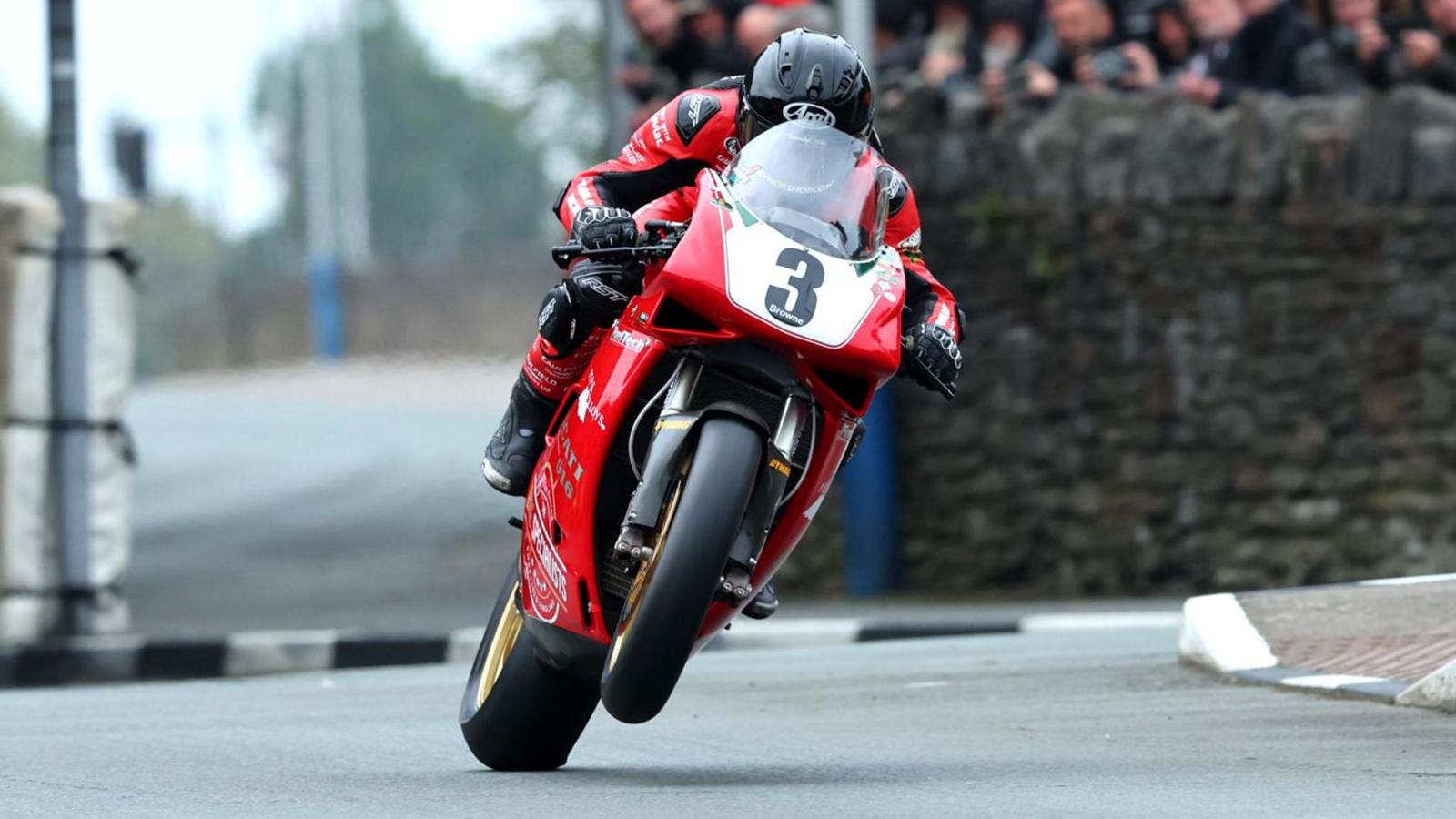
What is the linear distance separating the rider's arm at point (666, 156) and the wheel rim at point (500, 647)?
1004 millimetres

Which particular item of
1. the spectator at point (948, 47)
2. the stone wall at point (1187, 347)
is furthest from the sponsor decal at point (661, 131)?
the spectator at point (948, 47)

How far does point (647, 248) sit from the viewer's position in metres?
6.35

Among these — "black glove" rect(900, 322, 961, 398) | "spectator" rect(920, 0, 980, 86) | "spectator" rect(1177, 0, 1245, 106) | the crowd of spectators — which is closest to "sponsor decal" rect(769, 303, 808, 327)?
"black glove" rect(900, 322, 961, 398)

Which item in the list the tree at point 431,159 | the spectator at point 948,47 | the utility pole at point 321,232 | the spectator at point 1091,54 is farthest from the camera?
the tree at point 431,159

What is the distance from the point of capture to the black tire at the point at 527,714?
22.0ft

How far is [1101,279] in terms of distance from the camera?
14.8 meters

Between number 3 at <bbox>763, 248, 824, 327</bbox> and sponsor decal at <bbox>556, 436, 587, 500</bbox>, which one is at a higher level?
number 3 at <bbox>763, 248, 824, 327</bbox>

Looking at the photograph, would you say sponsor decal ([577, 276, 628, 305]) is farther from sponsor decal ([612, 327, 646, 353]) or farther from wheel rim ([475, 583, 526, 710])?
wheel rim ([475, 583, 526, 710])

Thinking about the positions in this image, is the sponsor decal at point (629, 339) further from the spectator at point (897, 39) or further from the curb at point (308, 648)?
the spectator at point (897, 39)

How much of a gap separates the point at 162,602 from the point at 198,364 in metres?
44.5

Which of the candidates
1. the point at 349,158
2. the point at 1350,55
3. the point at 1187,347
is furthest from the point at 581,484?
the point at 349,158

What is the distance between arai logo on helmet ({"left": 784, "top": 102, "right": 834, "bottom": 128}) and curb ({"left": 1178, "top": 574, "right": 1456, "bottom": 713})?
7.55 ft

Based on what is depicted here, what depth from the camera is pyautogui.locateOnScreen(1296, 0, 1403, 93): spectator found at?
42.8ft

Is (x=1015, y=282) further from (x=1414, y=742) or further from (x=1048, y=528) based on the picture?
(x=1414, y=742)
